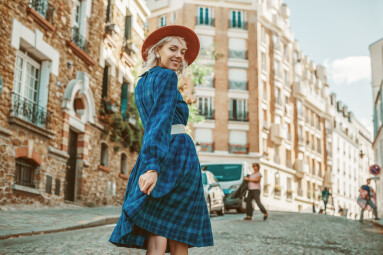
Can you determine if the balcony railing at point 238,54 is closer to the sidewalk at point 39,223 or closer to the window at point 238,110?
the window at point 238,110

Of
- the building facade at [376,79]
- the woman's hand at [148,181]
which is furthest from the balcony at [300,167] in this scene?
the woman's hand at [148,181]

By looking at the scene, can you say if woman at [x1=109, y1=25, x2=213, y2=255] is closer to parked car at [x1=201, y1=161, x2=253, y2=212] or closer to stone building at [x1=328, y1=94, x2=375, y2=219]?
parked car at [x1=201, y1=161, x2=253, y2=212]

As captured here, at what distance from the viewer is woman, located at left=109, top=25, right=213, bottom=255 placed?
2.96 m

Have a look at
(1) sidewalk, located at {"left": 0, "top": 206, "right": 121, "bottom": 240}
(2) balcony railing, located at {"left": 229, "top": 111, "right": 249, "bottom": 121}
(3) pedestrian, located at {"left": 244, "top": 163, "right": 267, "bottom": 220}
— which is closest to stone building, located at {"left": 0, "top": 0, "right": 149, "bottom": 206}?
(1) sidewalk, located at {"left": 0, "top": 206, "right": 121, "bottom": 240}

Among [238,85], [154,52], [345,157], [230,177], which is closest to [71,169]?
[230,177]

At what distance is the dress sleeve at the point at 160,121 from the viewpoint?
2.96 meters

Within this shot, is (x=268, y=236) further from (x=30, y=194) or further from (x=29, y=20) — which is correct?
(x=29, y=20)

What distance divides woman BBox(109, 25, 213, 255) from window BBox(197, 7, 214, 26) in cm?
4377

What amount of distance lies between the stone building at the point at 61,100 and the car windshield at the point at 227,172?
3827 millimetres

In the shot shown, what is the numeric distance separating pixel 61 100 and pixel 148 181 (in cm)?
1383

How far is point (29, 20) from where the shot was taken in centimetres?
1405

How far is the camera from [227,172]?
Answer: 22.3 m

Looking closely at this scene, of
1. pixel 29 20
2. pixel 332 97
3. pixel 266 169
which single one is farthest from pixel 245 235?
pixel 332 97

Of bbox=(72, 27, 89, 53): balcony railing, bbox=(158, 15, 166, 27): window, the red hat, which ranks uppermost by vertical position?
bbox=(158, 15, 166, 27): window
